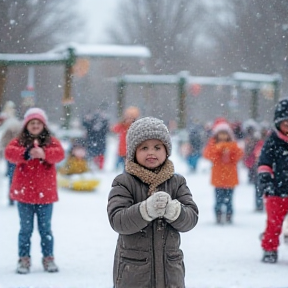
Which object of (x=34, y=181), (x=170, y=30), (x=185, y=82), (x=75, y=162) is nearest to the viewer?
(x=34, y=181)

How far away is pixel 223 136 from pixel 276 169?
2412 mm

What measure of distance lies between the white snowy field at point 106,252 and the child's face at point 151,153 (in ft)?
5.79

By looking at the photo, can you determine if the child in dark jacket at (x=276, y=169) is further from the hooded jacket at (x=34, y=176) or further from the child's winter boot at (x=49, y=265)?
the child's winter boot at (x=49, y=265)

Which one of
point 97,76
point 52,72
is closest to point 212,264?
point 52,72

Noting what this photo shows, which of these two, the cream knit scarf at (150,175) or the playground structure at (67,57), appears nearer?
the cream knit scarf at (150,175)

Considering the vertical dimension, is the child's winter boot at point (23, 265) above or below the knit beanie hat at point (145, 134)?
below

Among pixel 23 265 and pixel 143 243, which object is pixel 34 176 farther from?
pixel 143 243

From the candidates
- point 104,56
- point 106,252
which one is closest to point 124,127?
point 104,56

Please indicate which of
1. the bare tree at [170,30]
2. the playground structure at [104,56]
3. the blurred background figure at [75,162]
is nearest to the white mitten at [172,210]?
the playground structure at [104,56]

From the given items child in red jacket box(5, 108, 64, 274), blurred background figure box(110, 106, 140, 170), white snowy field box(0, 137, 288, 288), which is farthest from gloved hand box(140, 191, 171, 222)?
blurred background figure box(110, 106, 140, 170)

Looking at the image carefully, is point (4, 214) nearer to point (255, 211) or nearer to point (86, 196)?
point (86, 196)

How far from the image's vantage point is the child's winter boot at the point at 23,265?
456 cm

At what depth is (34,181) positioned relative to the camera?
457 centimetres

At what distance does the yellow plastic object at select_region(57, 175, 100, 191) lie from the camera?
9.77 m
